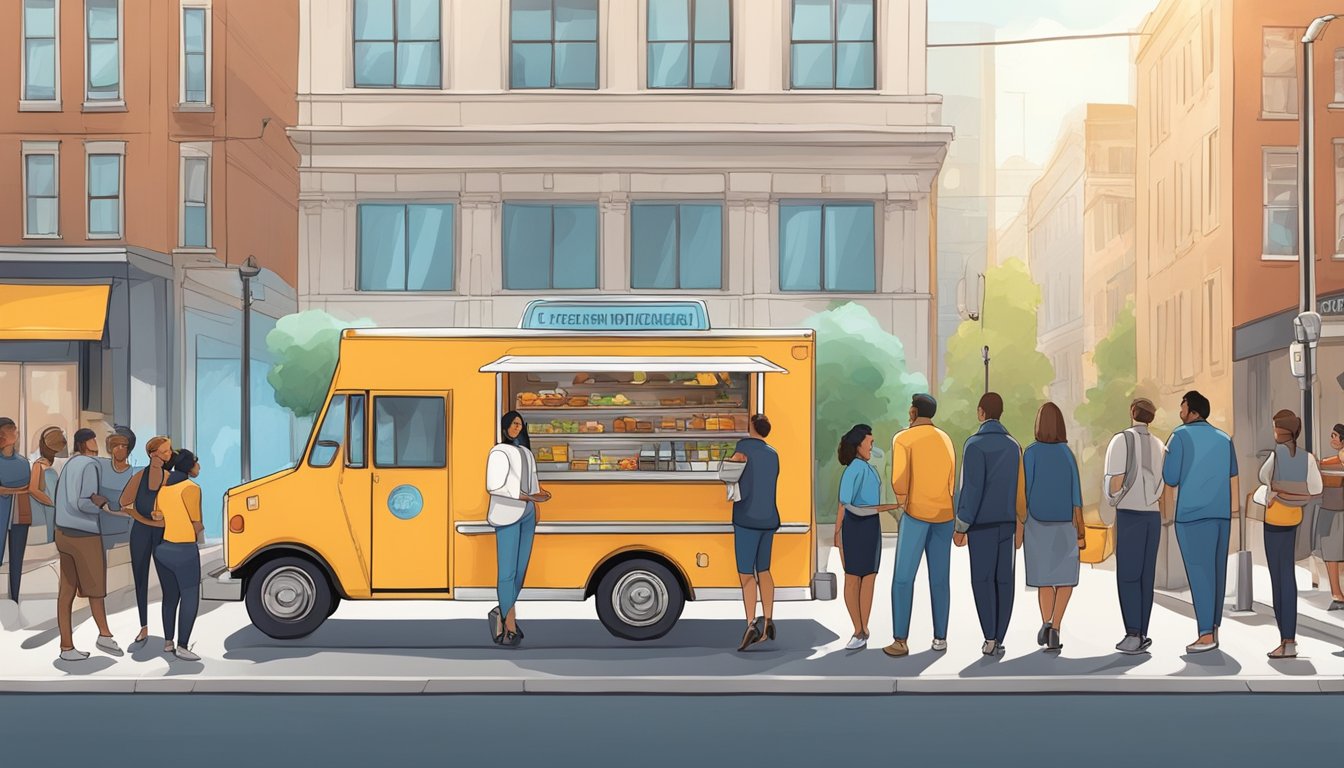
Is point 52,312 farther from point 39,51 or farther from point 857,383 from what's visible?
point 857,383

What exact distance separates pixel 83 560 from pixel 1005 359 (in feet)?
198

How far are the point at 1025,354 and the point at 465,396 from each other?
193ft

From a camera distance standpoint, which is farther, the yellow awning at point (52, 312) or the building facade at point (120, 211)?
the building facade at point (120, 211)

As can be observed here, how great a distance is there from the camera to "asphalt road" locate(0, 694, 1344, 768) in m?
8.36

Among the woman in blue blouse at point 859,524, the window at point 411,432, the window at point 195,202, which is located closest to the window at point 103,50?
the window at point 195,202

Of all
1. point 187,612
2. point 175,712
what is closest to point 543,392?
point 187,612

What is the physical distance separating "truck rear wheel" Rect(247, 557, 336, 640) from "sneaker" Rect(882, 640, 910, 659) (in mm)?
4643

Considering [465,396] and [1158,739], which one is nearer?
[1158,739]

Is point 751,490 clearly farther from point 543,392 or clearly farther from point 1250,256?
point 1250,256

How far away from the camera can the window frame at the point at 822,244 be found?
2941 cm

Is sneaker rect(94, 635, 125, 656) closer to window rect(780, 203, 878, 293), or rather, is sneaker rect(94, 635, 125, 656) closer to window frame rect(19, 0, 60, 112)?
window rect(780, 203, 878, 293)

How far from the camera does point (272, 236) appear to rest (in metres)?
35.2

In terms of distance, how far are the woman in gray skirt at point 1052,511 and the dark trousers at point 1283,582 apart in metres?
1.41

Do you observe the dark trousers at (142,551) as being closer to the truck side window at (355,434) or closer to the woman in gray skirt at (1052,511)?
the truck side window at (355,434)
